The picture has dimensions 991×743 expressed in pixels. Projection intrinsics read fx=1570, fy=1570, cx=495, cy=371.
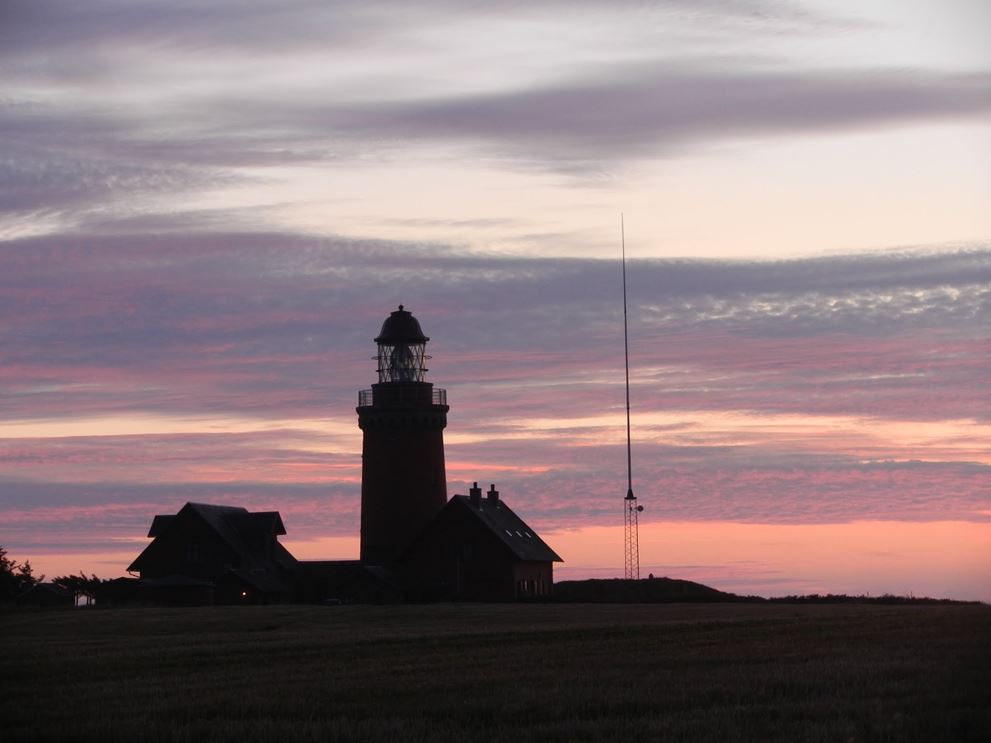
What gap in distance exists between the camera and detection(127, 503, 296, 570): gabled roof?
79.7 metres

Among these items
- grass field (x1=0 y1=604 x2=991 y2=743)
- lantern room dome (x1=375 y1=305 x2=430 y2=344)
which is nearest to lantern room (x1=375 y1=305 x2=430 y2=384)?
lantern room dome (x1=375 y1=305 x2=430 y2=344)

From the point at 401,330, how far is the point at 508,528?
11973mm

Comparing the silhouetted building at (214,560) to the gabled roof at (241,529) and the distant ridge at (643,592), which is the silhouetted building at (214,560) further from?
the distant ridge at (643,592)

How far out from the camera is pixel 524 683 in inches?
1024

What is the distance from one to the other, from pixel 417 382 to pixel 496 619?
26275mm

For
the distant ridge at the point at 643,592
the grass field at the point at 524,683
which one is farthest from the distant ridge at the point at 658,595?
the grass field at the point at 524,683

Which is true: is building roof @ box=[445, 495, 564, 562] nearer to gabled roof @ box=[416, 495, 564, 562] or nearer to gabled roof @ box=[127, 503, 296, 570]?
gabled roof @ box=[416, 495, 564, 562]

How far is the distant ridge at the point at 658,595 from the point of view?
6888 centimetres

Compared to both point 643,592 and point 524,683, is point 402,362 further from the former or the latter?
point 524,683

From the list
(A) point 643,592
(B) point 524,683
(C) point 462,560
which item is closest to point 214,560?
(C) point 462,560

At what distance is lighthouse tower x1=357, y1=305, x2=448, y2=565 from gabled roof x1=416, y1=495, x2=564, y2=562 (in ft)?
4.58

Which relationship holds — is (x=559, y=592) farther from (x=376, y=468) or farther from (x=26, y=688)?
(x=26, y=688)

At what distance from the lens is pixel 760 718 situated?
21016 millimetres

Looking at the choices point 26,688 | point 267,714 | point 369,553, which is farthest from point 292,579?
point 267,714
